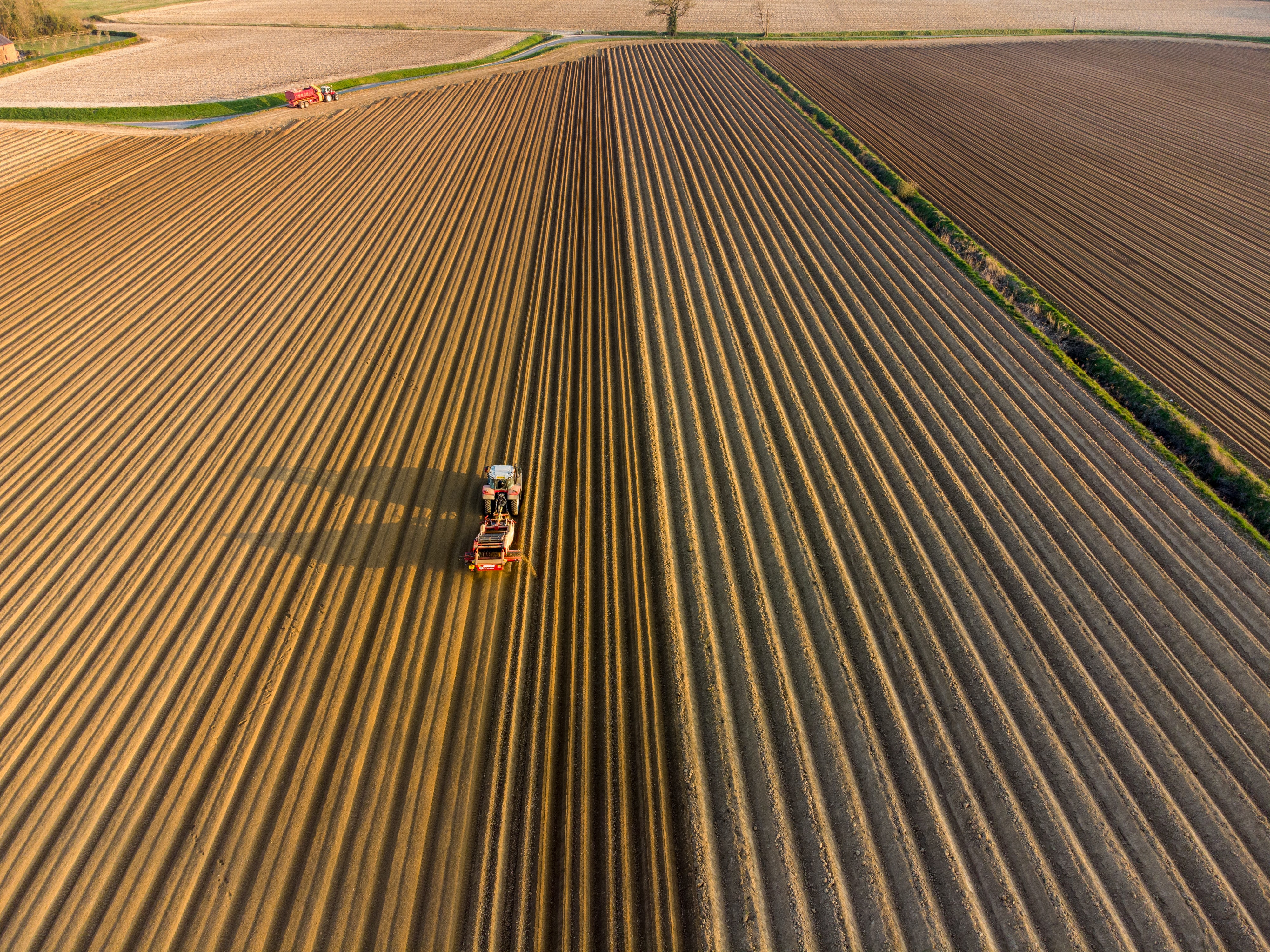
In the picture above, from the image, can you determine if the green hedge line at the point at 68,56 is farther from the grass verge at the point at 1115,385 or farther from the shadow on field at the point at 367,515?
the grass verge at the point at 1115,385

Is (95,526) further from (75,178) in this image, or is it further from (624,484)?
(75,178)

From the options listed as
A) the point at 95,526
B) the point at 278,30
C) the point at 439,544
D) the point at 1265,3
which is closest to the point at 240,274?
the point at 95,526

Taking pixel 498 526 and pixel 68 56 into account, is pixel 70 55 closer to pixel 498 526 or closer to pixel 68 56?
pixel 68 56

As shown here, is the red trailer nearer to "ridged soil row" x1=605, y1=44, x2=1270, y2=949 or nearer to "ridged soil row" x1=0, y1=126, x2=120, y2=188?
"ridged soil row" x1=0, y1=126, x2=120, y2=188

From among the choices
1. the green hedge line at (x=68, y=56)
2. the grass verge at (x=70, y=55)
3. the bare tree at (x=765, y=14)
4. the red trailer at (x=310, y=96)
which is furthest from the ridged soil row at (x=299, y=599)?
the bare tree at (x=765, y=14)

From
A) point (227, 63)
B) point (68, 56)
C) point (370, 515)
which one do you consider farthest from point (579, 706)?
point (68, 56)

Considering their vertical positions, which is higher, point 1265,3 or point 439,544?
point 1265,3
